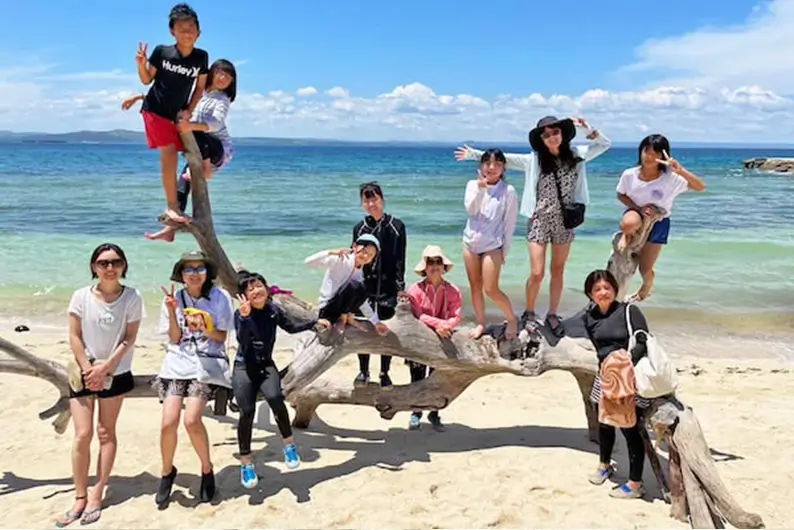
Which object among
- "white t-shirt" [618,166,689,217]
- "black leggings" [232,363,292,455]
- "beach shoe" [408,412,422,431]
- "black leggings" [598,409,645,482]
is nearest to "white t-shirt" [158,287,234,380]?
"black leggings" [232,363,292,455]

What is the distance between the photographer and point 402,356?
5.72 metres

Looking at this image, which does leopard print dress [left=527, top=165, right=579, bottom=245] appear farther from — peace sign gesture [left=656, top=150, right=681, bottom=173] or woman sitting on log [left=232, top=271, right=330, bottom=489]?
woman sitting on log [left=232, top=271, right=330, bottom=489]

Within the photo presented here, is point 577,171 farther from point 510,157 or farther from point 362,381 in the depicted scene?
point 362,381

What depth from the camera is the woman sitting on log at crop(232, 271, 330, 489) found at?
Answer: 500 cm

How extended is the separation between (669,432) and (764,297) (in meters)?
9.57

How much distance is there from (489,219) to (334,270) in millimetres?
1284

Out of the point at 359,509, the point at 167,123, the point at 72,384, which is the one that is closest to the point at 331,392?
the point at 359,509

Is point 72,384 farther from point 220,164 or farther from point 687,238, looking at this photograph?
point 687,238

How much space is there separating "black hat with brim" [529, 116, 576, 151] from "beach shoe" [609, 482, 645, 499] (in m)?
2.63

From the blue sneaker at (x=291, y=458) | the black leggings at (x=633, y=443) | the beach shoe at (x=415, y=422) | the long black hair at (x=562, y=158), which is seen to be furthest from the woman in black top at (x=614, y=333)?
the blue sneaker at (x=291, y=458)

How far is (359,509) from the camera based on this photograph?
16.3 feet

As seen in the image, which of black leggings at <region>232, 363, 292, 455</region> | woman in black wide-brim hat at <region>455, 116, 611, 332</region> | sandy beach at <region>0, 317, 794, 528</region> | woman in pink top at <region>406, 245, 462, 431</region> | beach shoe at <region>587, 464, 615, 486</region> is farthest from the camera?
woman in pink top at <region>406, 245, 462, 431</region>

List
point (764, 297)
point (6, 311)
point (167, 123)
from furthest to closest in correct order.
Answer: point (764, 297)
point (6, 311)
point (167, 123)

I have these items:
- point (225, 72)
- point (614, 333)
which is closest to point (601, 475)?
point (614, 333)
